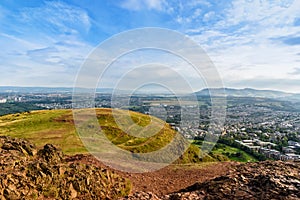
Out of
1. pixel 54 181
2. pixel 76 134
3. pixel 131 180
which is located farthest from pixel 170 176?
pixel 76 134

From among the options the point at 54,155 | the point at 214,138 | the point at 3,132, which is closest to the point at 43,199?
the point at 54,155

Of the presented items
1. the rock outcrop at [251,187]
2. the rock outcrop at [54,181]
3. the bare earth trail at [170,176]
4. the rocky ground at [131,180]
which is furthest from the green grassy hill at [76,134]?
the rock outcrop at [251,187]

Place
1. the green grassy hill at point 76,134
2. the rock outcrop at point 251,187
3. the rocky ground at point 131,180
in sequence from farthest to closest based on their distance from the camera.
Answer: the green grassy hill at point 76,134
the rocky ground at point 131,180
the rock outcrop at point 251,187

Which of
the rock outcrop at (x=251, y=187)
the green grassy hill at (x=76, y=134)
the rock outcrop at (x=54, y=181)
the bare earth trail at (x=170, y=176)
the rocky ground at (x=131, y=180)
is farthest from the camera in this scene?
the green grassy hill at (x=76, y=134)

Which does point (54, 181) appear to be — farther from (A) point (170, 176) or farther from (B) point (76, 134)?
(B) point (76, 134)

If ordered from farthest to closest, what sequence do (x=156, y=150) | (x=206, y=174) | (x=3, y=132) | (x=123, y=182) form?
1. (x=3, y=132)
2. (x=156, y=150)
3. (x=206, y=174)
4. (x=123, y=182)

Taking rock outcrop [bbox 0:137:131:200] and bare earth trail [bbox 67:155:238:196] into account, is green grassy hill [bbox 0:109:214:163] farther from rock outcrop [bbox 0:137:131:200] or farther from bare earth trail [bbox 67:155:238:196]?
rock outcrop [bbox 0:137:131:200]

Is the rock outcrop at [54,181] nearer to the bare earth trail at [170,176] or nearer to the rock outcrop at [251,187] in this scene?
the bare earth trail at [170,176]

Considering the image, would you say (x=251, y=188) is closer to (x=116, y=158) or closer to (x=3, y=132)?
(x=116, y=158)
